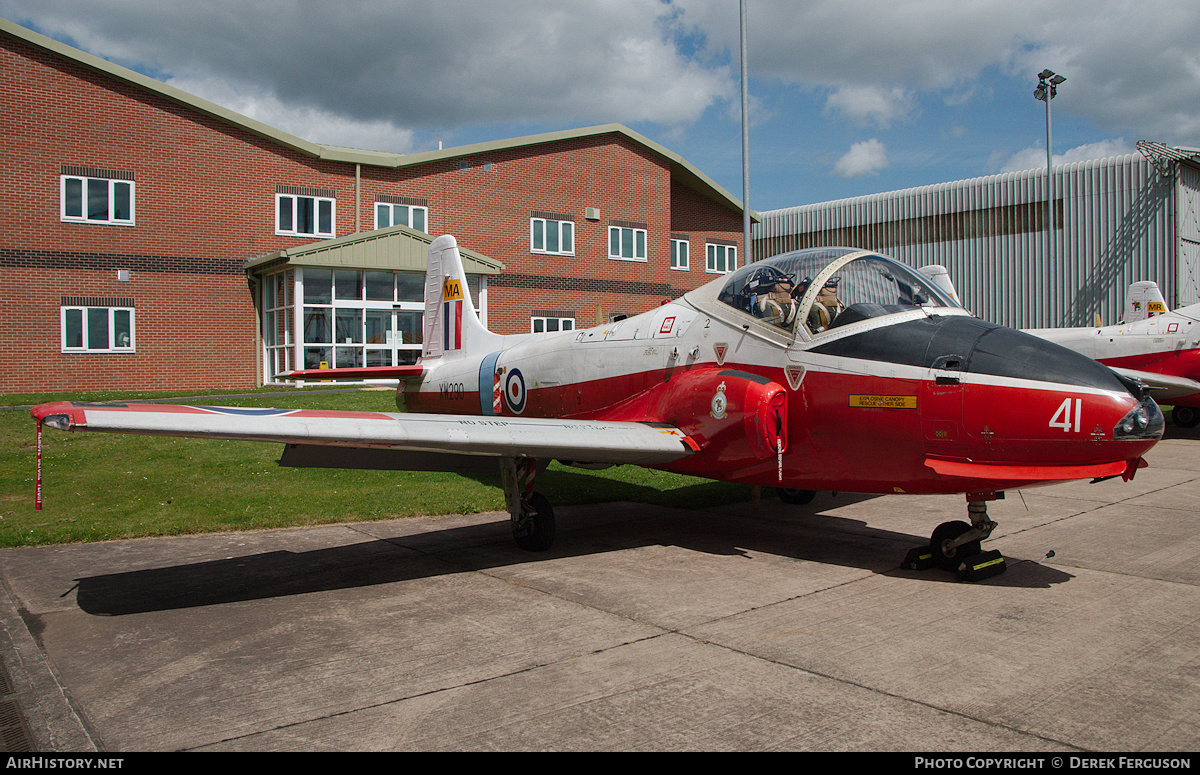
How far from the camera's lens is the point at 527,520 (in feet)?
22.6

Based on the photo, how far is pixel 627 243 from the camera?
28.8 meters

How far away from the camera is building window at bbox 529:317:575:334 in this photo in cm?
2669

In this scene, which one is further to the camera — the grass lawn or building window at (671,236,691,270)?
building window at (671,236,691,270)

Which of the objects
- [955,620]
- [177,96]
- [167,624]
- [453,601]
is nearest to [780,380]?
[955,620]

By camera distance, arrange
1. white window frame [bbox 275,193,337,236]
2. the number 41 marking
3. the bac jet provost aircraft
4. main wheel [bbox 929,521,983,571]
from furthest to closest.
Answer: white window frame [bbox 275,193,337,236] < main wheel [bbox 929,521,983,571] < the bac jet provost aircraft < the number 41 marking

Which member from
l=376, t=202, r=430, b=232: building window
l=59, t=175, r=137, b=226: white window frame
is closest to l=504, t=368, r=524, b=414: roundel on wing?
l=376, t=202, r=430, b=232: building window

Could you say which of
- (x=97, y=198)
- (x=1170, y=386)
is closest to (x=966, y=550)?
(x=1170, y=386)

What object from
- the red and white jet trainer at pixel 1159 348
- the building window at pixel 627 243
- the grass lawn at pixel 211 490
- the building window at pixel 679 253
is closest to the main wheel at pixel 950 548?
the grass lawn at pixel 211 490

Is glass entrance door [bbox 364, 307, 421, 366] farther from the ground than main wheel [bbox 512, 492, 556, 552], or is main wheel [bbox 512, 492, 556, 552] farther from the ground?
glass entrance door [bbox 364, 307, 421, 366]

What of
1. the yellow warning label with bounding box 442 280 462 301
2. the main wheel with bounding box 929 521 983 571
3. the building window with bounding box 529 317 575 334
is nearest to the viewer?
the main wheel with bounding box 929 521 983 571

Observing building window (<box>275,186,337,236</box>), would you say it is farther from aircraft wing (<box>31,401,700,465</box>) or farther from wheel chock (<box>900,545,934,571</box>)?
wheel chock (<box>900,545,934,571</box>)

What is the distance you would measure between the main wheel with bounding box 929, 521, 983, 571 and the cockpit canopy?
1.78 metres

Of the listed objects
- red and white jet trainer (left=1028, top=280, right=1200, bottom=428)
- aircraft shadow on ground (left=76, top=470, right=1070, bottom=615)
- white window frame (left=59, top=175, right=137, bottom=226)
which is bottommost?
aircraft shadow on ground (left=76, top=470, right=1070, bottom=615)

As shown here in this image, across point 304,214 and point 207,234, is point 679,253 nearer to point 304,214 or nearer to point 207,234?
point 304,214
